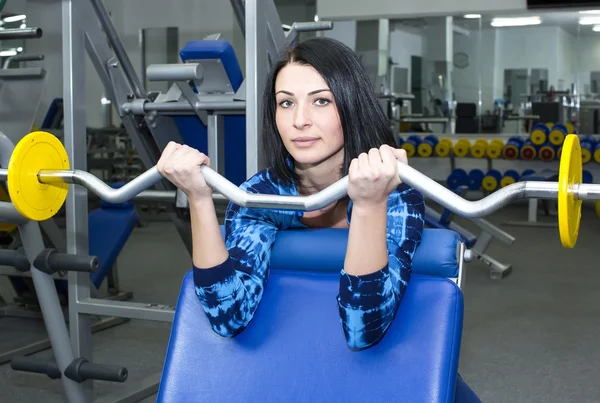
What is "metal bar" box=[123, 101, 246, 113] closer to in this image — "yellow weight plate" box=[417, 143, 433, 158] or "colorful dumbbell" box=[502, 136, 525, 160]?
"colorful dumbbell" box=[502, 136, 525, 160]

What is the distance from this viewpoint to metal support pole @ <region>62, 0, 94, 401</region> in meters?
1.89

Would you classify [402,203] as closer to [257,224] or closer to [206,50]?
[257,224]

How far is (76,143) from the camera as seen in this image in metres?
1.90

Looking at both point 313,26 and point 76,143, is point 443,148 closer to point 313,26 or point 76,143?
point 313,26

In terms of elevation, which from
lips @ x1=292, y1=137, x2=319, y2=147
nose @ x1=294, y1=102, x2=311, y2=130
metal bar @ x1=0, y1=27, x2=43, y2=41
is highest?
metal bar @ x1=0, y1=27, x2=43, y2=41

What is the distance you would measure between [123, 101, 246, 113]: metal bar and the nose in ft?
3.27

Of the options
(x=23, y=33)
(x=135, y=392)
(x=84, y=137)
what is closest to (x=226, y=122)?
(x=84, y=137)

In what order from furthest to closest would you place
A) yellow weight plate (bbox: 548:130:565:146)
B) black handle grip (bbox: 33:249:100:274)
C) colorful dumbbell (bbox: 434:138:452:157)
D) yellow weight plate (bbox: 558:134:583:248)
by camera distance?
colorful dumbbell (bbox: 434:138:452:157) < yellow weight plate (bbox: 548:130:565:146) < black handle grip (bbox: 33:249:100:274) < yellow weight plate (bbox: 558:134:583:248)

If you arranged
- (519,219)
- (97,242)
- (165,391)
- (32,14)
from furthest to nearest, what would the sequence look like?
(32,14)
(519,219)
(97,242)
(165,391)

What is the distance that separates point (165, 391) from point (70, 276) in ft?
3.21

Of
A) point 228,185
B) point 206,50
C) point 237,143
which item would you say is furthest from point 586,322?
point 228,185

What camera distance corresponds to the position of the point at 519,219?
20.0 ft

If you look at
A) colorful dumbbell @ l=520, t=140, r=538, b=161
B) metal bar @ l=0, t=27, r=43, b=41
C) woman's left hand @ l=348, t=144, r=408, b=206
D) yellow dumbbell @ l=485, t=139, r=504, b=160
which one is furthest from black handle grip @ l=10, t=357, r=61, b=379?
yellow dumbbell @ l=485, t=139, r=504, b=160

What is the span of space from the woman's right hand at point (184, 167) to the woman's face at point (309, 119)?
6.0 inches
